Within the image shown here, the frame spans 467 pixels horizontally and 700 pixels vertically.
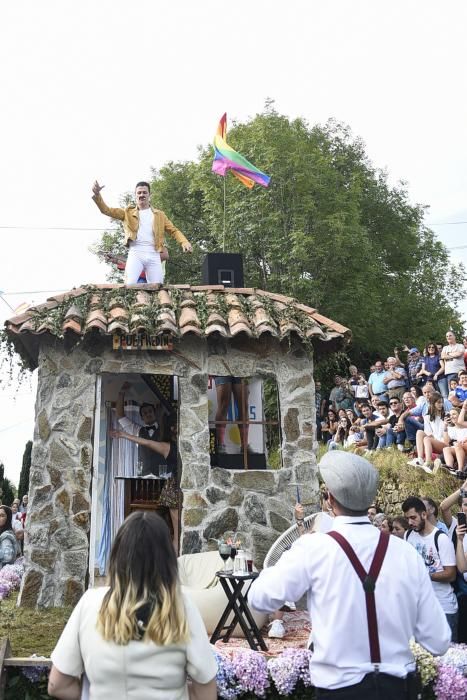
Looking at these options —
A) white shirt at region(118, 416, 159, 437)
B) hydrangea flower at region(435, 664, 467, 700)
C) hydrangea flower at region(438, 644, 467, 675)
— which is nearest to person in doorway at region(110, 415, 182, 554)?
white shirt at region(118, 416, 159, 437)

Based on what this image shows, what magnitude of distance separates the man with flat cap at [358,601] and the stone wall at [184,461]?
5.10 metres

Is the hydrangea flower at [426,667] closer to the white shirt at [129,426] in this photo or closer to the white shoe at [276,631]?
the white shoe at [276,631]

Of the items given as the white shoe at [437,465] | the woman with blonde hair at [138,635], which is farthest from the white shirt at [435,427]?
the woman with blonde hair at [138,635]

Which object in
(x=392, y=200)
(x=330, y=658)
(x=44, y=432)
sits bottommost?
(x=330, y=658)

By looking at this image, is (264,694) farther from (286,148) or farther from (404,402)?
(286,148)

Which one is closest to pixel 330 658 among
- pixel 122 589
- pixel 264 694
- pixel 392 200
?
pixel 122 589

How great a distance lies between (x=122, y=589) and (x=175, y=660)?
11.1 inches

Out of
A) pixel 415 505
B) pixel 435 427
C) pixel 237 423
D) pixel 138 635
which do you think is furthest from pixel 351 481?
pixel 435 427

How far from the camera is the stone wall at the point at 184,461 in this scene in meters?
7.50

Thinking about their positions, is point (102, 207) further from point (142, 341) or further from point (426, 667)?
point (426, 667)

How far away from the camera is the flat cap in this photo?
2.70 meters

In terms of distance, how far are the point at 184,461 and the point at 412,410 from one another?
5405 millimetres

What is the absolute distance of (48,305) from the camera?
7.97 m

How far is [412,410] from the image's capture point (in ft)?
39.1
